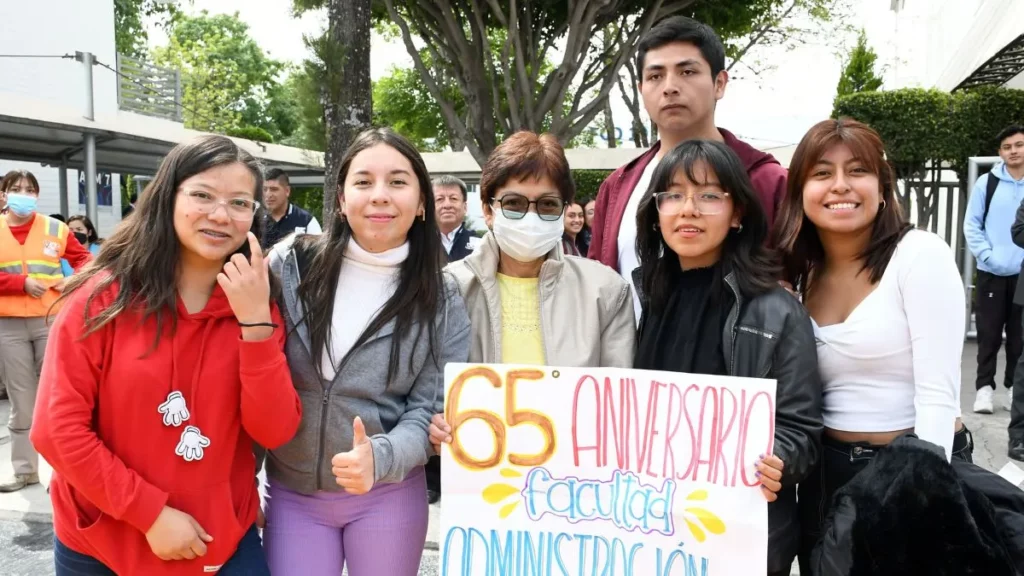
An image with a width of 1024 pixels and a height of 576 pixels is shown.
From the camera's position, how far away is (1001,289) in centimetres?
641

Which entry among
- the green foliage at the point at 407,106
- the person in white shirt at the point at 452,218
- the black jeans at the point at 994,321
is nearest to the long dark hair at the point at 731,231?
the person in white shirt at the point at 452,218

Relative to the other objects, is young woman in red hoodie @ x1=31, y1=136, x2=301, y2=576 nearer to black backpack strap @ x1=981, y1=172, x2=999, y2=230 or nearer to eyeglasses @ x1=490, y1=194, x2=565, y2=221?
eyeglasses @ x1=490, y1=194, x2=565, y2=221

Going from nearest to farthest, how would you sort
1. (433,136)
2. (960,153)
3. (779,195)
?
1. (779,195)
2. (960,153)
3. (433,136)

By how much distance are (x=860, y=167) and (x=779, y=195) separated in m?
0.60

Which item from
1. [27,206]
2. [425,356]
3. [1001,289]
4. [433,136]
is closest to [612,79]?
[1001,289]

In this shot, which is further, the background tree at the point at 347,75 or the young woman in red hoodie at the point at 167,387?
the background tree at the point at 347,75

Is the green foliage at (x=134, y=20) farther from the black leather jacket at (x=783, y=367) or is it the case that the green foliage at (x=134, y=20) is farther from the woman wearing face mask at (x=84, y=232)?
the black leather jacket at (x=783, y=367)

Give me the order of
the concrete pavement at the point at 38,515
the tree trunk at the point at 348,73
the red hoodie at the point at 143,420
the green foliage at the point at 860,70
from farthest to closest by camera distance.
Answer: the green foliage at the point at 860,70 → the tree trunk at the point at 348,73 → the concrete pavement at the point at 38,515 → the red hoodie at the point at 143,420

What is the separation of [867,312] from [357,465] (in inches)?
56.7

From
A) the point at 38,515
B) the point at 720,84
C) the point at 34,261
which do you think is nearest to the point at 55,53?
the point at 34,261

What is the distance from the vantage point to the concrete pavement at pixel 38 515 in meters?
3.95

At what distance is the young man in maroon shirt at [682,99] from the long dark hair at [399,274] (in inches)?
33.8

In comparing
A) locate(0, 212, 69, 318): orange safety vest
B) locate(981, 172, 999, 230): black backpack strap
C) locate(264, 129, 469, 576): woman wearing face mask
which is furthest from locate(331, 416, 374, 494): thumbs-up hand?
locate(981, 172, 999, 230): black backpack strap

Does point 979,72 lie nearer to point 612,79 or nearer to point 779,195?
point 612,79
